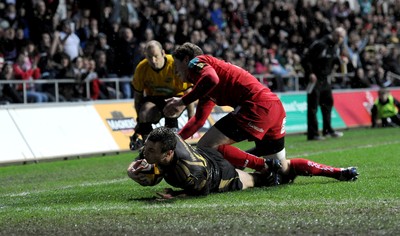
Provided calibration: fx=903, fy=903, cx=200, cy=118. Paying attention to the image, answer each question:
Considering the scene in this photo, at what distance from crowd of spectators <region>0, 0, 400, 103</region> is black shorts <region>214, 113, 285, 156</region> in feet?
31.7

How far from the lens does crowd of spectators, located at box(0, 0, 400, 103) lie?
2064 centimetres

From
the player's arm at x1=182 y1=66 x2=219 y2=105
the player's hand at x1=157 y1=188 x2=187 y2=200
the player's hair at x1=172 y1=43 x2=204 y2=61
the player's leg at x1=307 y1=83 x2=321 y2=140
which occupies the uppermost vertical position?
the player's hair at x1=172 y1=43 x2=204 y2=61

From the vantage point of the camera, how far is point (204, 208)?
8680mm

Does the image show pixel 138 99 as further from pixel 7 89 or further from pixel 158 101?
pixel 7 89

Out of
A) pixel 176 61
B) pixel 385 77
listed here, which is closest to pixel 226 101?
pixel 176 61

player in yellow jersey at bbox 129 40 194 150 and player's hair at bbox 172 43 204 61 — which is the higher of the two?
player's hair at bbox 172 43 204 61

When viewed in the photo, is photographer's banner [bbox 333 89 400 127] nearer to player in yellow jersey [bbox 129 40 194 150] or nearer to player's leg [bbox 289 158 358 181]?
player in yellow jersey [bbox 129 40 194 150]

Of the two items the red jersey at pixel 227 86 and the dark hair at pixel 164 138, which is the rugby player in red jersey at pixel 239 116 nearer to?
the red jersey at pixel 227 86

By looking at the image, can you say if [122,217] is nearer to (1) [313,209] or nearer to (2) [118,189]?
(1) [313,209]

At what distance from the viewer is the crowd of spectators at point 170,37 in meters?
20.6

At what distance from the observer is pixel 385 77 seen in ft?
110

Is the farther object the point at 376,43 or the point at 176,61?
the point at 376,43

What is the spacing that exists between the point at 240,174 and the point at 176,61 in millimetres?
1509

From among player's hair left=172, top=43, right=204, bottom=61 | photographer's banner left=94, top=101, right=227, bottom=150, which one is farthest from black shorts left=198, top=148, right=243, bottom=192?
photographer's banner left=94, top=101, right=227, bottom=150
